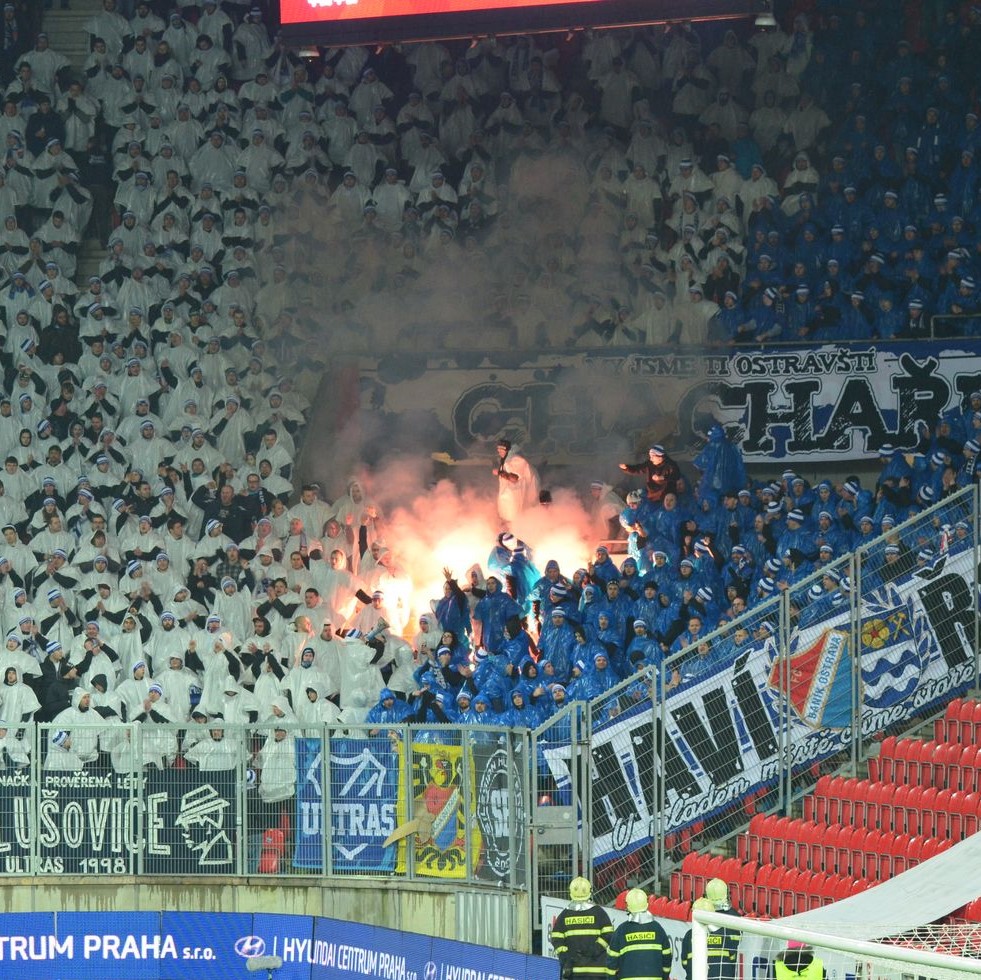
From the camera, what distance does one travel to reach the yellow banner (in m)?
14.5

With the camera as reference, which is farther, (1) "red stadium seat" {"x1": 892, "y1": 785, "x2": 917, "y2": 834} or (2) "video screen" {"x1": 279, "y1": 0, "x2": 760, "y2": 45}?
(2) "video screen" {"x1": 279, "y1": 0, "x2": 760, "y2": 45}

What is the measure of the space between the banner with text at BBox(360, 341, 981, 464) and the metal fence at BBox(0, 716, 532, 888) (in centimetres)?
570

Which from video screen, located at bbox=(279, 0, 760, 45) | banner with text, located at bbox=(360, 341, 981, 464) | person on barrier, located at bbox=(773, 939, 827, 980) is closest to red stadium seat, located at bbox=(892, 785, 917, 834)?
person on barrier, located at bbox=(773, 939, 827, 980)

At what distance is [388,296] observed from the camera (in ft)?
70.2

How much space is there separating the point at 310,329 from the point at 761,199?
4801 mm

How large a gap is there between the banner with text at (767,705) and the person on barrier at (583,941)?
72.6 inches

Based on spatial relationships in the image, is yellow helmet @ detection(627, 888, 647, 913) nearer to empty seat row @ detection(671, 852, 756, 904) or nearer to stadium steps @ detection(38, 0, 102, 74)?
empty seat row @ detection(671, 852, 756, 904)

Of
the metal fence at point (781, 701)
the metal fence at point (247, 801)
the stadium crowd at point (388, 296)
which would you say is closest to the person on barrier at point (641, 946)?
the metal fence at point (781, 701)

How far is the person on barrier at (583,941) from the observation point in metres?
A: 11.9

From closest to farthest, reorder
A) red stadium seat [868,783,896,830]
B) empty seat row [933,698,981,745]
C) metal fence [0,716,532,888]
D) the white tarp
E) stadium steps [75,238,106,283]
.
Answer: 1. the white tarp
2. red stadium seat [868,783,896,830]
3. empty seat row [933,698,981,745]
4. metal fence [0,716,532,888]
5. stadium steps [75,238,106,283]

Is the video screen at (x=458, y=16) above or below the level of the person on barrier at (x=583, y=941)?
above

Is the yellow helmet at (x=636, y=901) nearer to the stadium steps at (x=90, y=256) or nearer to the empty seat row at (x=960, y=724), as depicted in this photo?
the empty seat row at (x=960, y=724)

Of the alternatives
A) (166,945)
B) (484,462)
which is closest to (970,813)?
(166,945)

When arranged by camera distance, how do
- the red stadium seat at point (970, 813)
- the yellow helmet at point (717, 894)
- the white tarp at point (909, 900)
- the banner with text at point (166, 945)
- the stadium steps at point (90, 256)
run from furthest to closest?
the stadium steps at point (90, 256) < the banner with text at point (166, 945) < the red stadium seat at point (970, 813) < the yellow helmet at point (717, 894) < the white tarp at point (909, 900)
